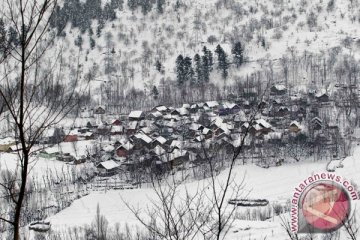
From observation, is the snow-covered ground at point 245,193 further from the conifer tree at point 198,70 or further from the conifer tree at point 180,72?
the conifer tree at point 180,72

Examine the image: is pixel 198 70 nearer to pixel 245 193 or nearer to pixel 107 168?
pixel 107 168

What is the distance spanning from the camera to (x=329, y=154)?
22078 mm

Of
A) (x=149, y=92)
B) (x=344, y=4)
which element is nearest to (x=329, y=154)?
(x=149, y=92)

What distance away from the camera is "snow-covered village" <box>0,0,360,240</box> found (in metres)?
1.97

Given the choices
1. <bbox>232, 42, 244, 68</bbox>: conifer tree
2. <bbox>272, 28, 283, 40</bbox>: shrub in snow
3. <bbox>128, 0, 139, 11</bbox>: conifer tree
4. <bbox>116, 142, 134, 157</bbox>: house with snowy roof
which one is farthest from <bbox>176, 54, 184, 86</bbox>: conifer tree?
<bbox>128, 0, 139, 11</bbox>: conifer tree

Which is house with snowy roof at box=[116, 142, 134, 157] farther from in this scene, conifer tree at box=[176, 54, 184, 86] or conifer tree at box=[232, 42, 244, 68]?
conifer tree at box=[232, 42, 244, 68]

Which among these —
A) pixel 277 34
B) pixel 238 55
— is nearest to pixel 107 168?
pixel 238 55

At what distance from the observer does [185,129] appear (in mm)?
28609

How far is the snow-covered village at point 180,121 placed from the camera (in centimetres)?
197

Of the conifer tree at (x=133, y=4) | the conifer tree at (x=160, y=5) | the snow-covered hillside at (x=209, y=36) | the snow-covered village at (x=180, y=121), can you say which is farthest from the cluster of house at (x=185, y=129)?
the conifer tree at (x=133, y=4)

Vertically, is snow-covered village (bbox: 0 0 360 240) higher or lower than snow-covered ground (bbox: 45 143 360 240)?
higher

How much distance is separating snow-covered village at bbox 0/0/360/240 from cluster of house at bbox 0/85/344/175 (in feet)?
0.40

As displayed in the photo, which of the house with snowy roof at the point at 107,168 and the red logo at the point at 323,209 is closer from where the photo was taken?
the red logo at the point at 323,209

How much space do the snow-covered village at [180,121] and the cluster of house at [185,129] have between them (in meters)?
0.12
